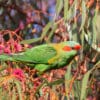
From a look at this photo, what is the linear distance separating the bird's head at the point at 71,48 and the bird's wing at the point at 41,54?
2.1 inches

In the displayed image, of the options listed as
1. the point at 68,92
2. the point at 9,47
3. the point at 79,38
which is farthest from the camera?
the point at 79,38

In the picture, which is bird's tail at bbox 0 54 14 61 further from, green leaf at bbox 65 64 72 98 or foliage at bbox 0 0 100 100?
green leaf at bbox 65 64 72 98

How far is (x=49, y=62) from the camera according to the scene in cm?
175

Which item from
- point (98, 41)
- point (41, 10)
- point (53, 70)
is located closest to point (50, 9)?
point (41, 10)

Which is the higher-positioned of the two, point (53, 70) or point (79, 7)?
point (79, 7)

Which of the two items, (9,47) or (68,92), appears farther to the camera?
(9,47)

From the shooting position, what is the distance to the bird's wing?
175cm

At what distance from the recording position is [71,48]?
1.73 metres

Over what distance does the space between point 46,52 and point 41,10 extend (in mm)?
792

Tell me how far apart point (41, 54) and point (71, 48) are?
0.13m

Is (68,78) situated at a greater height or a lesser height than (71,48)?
lesser

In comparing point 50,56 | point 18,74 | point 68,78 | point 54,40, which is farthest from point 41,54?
point 54,40

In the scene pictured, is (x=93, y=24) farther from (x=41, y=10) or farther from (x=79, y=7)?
(x=41, y=10)

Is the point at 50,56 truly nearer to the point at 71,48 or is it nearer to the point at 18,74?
the point at 71,48
